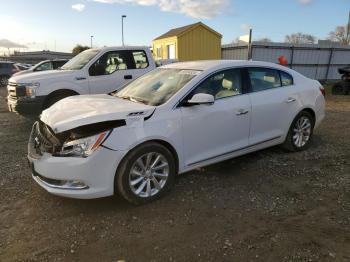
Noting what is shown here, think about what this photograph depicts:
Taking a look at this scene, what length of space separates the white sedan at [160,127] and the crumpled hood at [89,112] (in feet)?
0.04

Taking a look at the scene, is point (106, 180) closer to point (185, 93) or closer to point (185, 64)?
point (185, 93)

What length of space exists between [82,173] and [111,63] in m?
5.40

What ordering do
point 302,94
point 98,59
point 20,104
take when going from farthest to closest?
point 98,59, point 20,104, point 302,94

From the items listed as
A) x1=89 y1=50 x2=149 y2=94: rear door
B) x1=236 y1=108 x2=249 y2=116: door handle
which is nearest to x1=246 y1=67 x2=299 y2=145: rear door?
x1=236 y1=108 x2=249 y2=116: door handle

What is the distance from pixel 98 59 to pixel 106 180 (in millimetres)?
5296

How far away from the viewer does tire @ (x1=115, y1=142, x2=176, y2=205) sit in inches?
150

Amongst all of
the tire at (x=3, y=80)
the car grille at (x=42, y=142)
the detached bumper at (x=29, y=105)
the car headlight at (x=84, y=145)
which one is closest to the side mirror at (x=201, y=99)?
the car headlight at (x=84, y=145)

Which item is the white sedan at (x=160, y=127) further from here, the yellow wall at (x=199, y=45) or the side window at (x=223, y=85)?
the yellow wall at (x=199, y=45)

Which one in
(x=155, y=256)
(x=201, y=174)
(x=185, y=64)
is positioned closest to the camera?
(x=155, y=256)

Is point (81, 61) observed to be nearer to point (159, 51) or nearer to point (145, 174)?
point (145, 174)

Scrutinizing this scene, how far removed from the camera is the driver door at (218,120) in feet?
14.1

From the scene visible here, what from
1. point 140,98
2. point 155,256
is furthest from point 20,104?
point 155,256

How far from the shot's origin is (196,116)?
430cm

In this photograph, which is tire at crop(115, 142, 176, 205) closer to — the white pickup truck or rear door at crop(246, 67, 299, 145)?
rear door at crop(246, 67, 299, 145)
